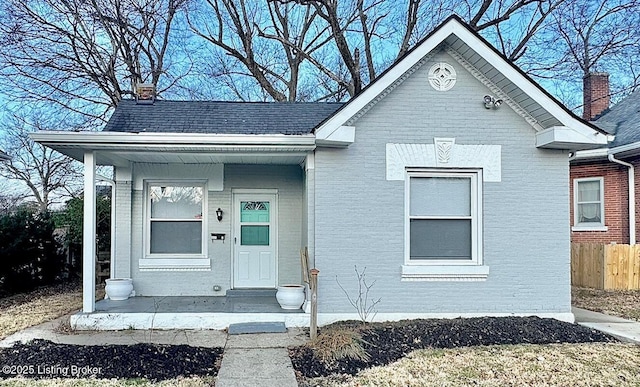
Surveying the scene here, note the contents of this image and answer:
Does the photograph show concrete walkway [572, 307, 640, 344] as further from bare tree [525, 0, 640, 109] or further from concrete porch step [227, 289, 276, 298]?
bare tree [525, 0, 640, 109]

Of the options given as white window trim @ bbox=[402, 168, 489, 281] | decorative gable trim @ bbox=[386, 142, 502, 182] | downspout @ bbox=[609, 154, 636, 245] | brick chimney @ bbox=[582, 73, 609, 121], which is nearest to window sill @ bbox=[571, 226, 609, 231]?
downspout @ bbox=[609, 154, 636, 245]

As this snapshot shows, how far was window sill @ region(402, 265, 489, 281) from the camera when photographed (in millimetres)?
8000

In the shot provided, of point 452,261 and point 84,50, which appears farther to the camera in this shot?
point 84,50

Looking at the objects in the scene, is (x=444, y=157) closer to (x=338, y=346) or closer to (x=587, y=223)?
(x=338, y=346)

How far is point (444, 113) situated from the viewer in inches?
321

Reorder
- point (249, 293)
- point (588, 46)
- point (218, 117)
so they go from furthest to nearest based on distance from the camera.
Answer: point (588, 46), point (218, 117), point (249, 293)

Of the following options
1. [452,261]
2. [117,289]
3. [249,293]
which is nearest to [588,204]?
[452,261]

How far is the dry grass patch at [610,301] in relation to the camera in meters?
9.29

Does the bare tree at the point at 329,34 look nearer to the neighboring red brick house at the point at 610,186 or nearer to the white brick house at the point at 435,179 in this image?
the neighboring red brick house at the point at 610,186

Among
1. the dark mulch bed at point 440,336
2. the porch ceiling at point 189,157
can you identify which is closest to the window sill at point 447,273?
the dark mulch bed at point 440,336

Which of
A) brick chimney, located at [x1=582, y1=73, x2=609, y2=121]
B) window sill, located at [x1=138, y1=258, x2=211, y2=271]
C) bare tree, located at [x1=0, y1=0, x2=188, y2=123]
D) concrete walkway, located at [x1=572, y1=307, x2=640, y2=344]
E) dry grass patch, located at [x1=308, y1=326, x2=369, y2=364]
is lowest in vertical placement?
concrete walkway, located at [x1=572, y1=307, x2=640, y2=344]

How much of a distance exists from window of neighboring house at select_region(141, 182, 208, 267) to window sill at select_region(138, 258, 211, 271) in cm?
2

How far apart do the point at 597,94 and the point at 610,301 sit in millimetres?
9619

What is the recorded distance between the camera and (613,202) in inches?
542
